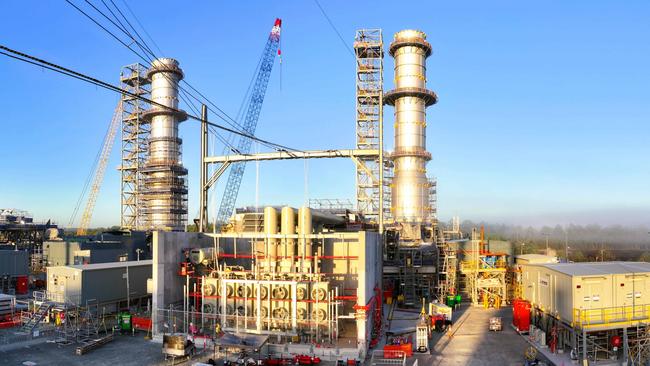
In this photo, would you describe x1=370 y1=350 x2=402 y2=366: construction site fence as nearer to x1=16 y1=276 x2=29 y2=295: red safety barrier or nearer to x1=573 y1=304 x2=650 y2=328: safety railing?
x1=573 y1=304 x2=650 y2=328: safety railing

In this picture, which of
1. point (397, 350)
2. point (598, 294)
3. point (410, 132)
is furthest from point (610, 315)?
point (410, 132)

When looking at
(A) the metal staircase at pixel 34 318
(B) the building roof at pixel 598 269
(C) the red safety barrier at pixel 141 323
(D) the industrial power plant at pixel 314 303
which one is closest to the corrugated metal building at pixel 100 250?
(D) the industrial power plant at pixel 314 303

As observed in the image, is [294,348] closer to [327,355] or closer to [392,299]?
[327,355]

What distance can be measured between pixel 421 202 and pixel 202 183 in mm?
30736

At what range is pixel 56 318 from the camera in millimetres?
35781

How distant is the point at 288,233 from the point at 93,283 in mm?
18702

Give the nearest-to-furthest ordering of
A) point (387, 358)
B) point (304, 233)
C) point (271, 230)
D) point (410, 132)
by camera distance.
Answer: point (387, 358), point (304, 233), point (271, 230), point (410, 132)

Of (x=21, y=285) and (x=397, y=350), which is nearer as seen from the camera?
(x=397, y=350)

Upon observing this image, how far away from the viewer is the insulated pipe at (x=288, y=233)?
30.3 meters

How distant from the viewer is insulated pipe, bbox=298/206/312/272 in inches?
1174

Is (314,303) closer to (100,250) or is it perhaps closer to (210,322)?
(210,322)

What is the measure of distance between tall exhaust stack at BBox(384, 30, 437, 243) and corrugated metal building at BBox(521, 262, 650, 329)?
94.1ft

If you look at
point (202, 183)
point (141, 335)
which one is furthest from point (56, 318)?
point (202, 183)

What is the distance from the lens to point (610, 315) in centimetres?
2792
